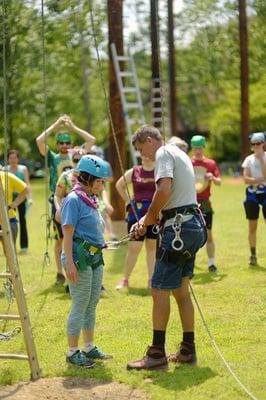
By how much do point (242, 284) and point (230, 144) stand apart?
36805 mm

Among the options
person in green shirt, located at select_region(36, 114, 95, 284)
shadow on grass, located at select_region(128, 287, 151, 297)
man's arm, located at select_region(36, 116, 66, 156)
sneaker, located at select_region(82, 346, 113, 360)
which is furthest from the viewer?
person in green shirt, located at select_region(36, 114, 95, 284)

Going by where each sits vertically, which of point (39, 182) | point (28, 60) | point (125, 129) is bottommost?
point (39, 182)

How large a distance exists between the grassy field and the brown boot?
73 mm

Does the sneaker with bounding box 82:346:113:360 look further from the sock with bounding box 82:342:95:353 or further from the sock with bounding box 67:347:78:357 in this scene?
the sock with bounding box 67:347:78:357

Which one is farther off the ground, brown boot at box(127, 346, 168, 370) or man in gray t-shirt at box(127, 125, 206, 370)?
man in gray t-shirt at box(127, 125, 206, 370)

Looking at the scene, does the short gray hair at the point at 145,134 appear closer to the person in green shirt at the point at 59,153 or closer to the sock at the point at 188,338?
the sock at the point at 188,338

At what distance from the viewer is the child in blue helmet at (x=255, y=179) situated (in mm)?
9766

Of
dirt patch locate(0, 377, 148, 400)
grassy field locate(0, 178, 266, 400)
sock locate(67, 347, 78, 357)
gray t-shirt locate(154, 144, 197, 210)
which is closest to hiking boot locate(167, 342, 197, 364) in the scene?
grassy field locate(0, 178, 266, 400)

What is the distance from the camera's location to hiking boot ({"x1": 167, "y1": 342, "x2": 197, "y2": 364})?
225 inches

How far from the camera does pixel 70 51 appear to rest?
16359 mm

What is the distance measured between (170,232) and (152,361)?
1.03 meters

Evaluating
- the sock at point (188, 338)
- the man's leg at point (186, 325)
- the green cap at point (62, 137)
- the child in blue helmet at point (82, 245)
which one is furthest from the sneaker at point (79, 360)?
the green cap at point (62, 137)

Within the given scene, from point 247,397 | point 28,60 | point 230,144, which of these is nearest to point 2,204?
point 247,397

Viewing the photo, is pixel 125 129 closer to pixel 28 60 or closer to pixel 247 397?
pixel 28 60
